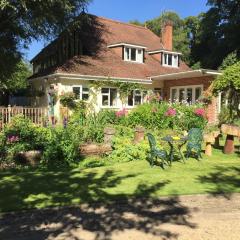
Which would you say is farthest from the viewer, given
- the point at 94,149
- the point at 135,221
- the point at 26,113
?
the point at 26,113

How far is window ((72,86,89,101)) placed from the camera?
2619cm

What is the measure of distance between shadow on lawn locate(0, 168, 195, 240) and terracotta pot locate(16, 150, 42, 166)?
177cm

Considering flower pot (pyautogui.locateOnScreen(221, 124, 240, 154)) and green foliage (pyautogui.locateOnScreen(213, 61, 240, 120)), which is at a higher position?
green foliage (pyautogui.locateOnScreen(213, 61, 240, 120))

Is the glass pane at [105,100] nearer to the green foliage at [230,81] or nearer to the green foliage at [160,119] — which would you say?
the green foliage at [160,119]

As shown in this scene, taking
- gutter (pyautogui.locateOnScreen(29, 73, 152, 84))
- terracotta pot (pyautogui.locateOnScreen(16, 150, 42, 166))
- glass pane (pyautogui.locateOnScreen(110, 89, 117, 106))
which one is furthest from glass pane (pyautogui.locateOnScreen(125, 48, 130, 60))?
terracotta pot (pyautogui.locateOnScreen(16, 150, 42, 166))

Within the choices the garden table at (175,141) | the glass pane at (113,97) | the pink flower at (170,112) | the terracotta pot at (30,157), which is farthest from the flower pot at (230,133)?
the glass pane at (113,97)

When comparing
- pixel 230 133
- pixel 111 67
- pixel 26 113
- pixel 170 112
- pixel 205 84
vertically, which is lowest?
pixel 230 133

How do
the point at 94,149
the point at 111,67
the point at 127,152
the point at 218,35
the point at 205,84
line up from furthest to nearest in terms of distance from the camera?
the point at 218,35 < the point at 111,67 < the point at 205,84 < the point at 127,152 < the point at 94,149

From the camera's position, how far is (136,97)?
29.5m

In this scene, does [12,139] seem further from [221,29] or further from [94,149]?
[221,29]

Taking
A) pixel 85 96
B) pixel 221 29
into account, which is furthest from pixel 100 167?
pixel 221 29

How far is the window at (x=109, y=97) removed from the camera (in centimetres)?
2767

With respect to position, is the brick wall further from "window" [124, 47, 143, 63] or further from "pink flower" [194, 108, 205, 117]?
"window" [124, 47, 143, 63]

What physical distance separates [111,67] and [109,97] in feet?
8.09
